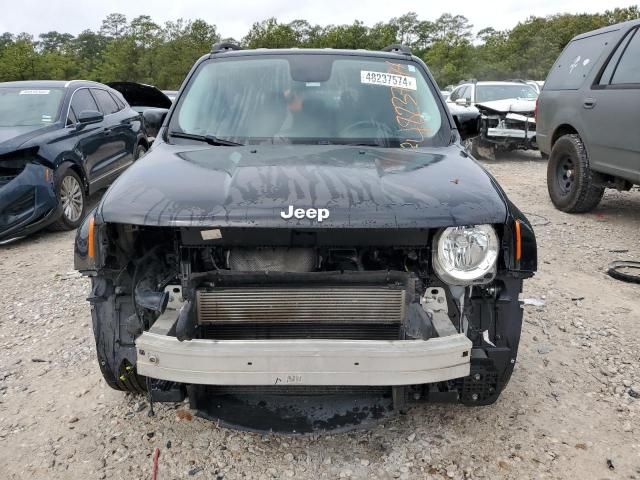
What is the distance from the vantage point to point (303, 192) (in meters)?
2.01

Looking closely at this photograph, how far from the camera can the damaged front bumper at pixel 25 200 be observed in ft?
17.0

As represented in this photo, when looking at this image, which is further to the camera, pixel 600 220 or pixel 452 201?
pixel 600 220

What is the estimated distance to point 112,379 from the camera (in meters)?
2.27

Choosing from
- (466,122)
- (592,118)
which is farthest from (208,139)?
(592,118)

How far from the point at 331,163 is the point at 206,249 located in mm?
674

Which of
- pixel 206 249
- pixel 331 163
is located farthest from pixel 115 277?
pixel 331 163

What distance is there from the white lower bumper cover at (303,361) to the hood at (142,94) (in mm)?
8831

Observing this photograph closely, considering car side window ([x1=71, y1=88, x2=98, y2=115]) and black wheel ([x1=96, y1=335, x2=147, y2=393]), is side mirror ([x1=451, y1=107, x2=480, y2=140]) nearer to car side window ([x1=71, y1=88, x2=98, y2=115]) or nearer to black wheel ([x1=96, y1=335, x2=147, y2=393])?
black wheel ([x1=96, y1=335, x2=147, y2=393])

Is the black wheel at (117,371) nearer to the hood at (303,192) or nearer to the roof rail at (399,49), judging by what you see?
the hood at (303,192)

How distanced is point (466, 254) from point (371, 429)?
3.38 ft

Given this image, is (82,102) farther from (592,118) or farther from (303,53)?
(592,118)

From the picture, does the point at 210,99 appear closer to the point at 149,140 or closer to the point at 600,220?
the point at 600,220

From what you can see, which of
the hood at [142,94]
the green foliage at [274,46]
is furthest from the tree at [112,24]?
the hood at [142,94]

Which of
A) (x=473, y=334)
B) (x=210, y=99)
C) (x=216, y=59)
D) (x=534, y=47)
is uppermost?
(x=534, y=47)
